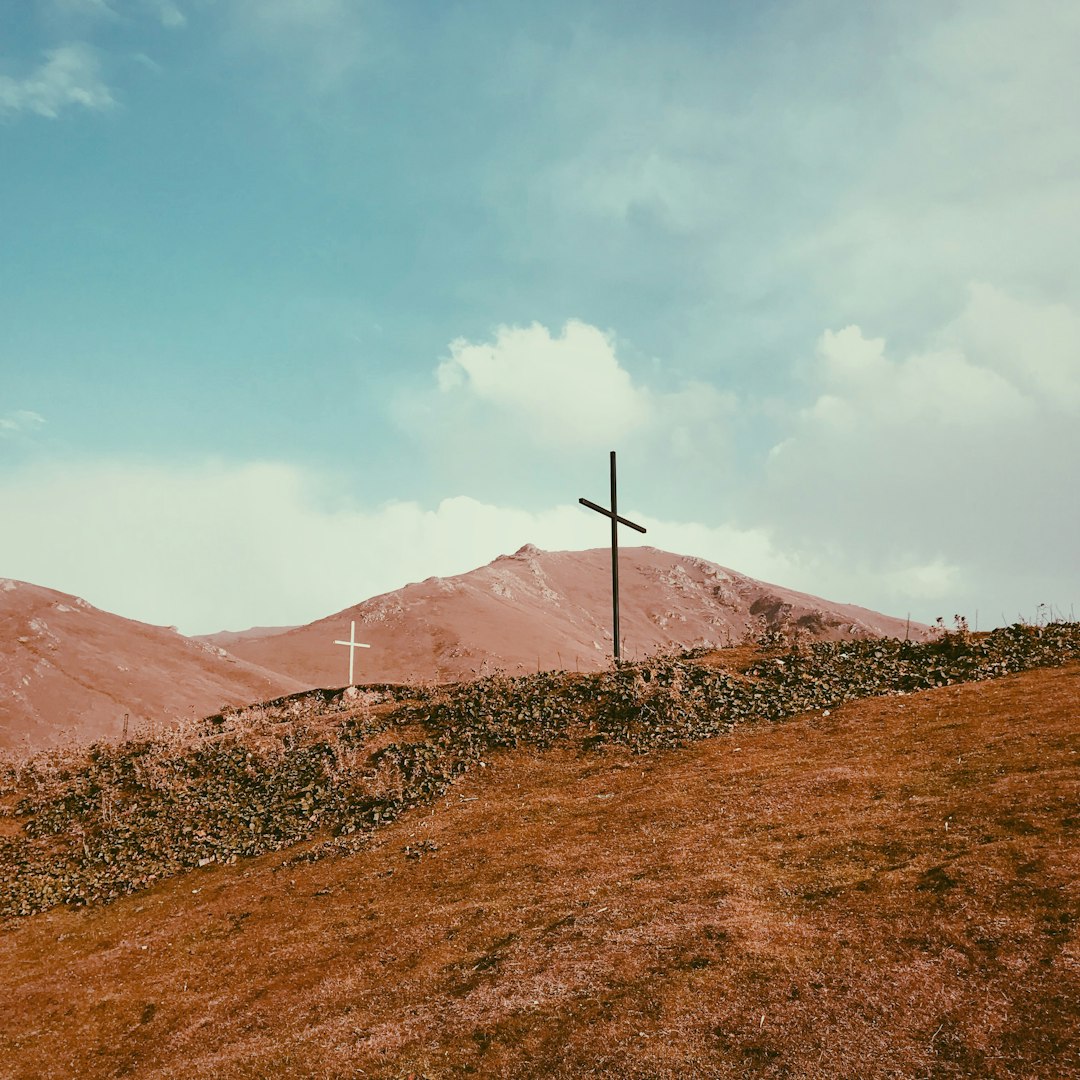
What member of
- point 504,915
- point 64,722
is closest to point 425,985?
point 504,915

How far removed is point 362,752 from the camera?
75.0 ft

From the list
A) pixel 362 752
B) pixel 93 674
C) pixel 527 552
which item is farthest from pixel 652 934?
pixel 527 552

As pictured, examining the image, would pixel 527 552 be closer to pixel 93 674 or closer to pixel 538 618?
pixel 538 618

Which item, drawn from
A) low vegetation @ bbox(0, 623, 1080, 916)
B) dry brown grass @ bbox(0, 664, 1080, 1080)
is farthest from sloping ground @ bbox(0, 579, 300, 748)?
dry brown grass @ bbox(0, 664, 1080, 1080)

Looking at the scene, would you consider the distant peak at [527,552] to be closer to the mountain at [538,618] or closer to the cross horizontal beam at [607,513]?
the mountain at [538,618]

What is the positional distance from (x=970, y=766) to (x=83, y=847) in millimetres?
22208

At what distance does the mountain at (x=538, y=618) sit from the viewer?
105438 millimetres

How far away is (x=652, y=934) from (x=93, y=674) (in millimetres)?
85344

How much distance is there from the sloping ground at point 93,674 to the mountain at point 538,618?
33.4 ft

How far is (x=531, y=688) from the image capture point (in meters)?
24.7

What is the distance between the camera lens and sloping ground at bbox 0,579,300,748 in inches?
2753

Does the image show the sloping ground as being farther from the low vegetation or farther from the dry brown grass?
the dry brown grass

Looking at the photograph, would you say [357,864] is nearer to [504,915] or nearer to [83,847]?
[504,915]

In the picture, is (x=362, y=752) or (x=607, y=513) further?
(x=607, y=513)
